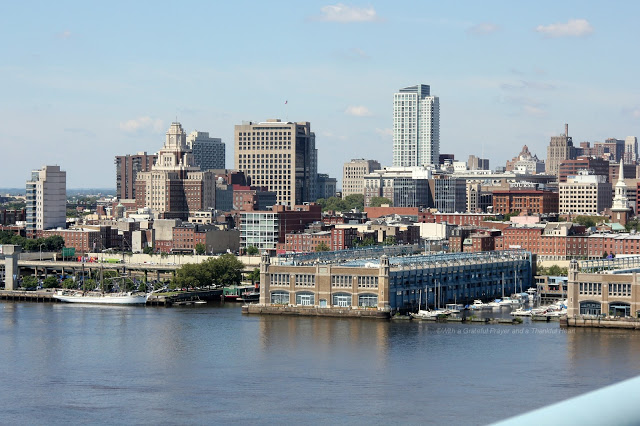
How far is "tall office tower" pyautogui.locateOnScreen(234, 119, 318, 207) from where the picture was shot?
89812mm

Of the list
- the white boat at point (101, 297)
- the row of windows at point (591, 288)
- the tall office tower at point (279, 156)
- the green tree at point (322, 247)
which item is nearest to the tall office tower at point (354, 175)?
the tall office tower at point (279, 156)

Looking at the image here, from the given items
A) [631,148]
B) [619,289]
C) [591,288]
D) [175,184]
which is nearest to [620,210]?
[175,184]

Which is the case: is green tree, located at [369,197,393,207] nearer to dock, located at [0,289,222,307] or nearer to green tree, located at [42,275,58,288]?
green tree, located at [42,275,58,288]

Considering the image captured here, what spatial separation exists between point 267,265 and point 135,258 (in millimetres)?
22167

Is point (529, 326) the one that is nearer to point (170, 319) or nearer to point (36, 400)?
point (170, 319)

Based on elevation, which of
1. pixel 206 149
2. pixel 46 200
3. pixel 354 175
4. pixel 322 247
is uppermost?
pixel 206 149

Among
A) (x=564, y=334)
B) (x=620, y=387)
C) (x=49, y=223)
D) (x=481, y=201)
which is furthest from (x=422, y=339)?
(x=481, y=201)

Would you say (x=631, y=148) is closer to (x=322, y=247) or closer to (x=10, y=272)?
(x=322, y=247)

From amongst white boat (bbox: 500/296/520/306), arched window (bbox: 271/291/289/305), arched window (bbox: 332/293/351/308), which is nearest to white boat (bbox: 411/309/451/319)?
arched window (bbox: 332/293/351/308)

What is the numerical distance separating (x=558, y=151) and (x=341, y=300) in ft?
311

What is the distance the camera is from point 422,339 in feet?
87.6

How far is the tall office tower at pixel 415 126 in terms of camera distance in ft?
417

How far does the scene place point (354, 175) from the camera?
112 m

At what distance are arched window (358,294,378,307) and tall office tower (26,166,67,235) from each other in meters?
35.4
